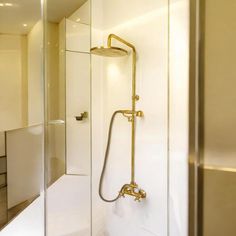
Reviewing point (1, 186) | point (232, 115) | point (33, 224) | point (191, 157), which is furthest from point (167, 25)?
point (33, 224)

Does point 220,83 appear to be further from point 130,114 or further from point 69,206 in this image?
point 69,206

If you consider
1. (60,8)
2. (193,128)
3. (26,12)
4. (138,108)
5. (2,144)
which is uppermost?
(60,8)

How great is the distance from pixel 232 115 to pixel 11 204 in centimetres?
134

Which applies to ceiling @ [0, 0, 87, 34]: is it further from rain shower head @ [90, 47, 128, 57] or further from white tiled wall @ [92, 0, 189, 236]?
rain shower head @ [90, 47, 128, 57]

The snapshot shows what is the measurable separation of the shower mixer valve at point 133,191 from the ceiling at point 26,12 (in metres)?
1.20

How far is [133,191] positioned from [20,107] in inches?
35.5

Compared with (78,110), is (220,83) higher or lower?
higher

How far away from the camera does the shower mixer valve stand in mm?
1418

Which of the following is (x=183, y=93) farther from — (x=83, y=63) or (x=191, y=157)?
(x=83, y=63)

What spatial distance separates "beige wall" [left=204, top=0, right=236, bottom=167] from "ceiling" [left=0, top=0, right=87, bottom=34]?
1.00m

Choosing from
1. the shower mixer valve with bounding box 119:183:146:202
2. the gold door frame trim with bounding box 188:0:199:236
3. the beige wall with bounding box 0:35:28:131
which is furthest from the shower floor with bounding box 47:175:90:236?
the gold door frame trim with bounding box 188:0:199:236

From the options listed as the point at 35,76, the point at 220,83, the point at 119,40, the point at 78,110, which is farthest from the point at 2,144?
the point at 220,83

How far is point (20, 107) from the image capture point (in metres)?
1.38

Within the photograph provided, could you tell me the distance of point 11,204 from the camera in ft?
4.42
